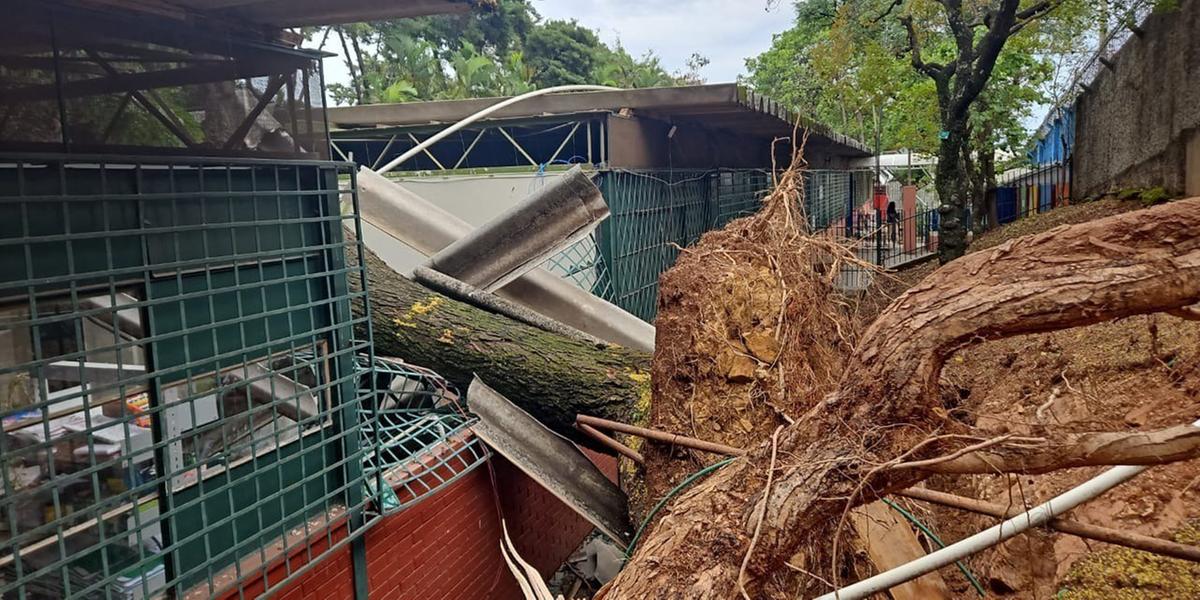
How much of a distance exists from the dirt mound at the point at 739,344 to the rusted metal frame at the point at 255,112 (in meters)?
2.23

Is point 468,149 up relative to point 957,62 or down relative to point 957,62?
down

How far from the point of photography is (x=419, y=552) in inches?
185

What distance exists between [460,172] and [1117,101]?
9670 millimetres

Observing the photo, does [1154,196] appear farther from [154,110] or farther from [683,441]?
[154,110]

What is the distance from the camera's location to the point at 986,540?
1.99 metres

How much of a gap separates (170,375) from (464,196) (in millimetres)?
6234

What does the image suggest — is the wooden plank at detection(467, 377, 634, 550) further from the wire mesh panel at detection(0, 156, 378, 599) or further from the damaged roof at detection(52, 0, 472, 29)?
the damaged roof at detection(52, 0, 472, 29)

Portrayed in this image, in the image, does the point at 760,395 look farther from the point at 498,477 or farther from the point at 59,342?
the point at 59,342

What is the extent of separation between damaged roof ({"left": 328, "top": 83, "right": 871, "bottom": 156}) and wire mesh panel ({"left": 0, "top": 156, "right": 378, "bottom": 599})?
15.7 ft

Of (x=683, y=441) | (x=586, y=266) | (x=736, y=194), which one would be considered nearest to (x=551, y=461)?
(x=683, y=441)

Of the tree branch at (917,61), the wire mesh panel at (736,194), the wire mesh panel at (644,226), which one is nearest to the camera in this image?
the wire mesh panel at (644,226)

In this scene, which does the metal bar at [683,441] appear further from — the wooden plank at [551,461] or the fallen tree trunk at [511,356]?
the fallen tree trunk at [511,356]

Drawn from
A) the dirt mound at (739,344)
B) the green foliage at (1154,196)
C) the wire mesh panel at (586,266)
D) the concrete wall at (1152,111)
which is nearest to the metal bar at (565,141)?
the wire mesh panel at (586,266)

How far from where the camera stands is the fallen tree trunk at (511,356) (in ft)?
17.8
